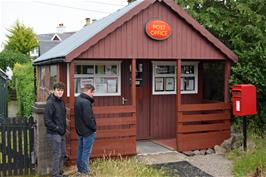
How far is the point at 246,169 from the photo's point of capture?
7480mm

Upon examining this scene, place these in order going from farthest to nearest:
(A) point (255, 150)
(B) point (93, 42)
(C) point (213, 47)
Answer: (C) point (213, 47)
(A) point (255, 150)
(B) point (93, 42)

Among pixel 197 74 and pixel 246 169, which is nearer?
pixel 246 169

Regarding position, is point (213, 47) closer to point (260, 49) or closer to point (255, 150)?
point (260, 49)

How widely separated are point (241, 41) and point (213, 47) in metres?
1.55

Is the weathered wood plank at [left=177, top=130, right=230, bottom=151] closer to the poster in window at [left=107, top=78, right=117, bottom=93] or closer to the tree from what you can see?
the poster in window at [left=107, top=78, right=117, bottom=93]

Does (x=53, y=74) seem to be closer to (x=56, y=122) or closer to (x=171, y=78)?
(x=171, y=78)

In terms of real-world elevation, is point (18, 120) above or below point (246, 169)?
above

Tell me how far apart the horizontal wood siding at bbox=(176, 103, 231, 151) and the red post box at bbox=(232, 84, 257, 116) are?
0.72 metres

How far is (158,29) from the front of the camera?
351 inches

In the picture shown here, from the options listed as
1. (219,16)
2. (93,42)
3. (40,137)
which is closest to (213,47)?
(219,16)

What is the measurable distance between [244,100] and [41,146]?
4991mm

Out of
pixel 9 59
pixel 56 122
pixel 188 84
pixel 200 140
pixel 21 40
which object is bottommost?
pixel 200 140

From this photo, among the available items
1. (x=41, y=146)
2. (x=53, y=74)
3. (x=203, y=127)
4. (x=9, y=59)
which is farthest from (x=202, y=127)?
(x=9, y=59)

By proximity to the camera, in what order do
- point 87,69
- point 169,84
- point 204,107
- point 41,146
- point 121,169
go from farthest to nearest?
1. point 169,84
2. point 87,69
3. point 204,107
4. point 41,146
5. point 121,169
